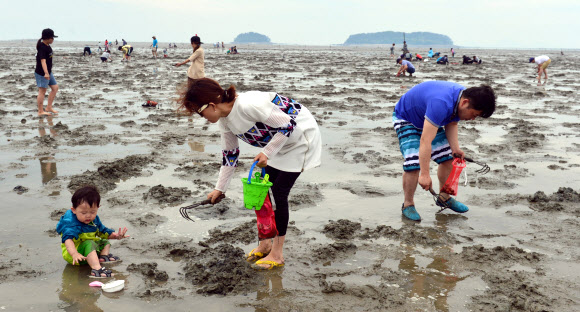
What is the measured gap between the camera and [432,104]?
4375 millimetres

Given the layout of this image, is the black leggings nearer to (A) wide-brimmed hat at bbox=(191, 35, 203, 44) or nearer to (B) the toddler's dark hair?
(B) the toddler's dark hair

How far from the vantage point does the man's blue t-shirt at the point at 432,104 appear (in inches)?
172

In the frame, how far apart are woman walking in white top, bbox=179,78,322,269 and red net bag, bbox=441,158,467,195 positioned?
1782 millimetres

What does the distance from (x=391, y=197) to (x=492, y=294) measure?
225 centimetres

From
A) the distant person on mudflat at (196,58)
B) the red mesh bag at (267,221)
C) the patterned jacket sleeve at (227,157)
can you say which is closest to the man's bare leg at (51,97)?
the distant person on mudflat at (196,58)

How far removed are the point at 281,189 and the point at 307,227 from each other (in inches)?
43.2

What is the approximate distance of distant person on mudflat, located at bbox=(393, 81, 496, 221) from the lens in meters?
4.34

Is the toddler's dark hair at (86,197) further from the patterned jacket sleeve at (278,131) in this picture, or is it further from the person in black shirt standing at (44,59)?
the person in black shirt standing at (44,59)

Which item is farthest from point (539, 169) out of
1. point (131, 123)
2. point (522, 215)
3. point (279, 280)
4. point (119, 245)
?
point (131, 123)

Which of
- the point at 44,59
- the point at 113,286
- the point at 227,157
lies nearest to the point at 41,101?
the point at 44,59

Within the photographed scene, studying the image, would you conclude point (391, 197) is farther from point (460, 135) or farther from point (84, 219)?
point (460, 135)

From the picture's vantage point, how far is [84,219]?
12.3ft

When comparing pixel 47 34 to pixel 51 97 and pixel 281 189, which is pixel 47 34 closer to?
pixel 51 97

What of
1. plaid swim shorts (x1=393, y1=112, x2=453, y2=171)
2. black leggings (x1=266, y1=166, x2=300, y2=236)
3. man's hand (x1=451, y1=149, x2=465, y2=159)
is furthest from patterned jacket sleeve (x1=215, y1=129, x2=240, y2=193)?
man's hand (x1=451, y1=149, x2=465, y2=159)
